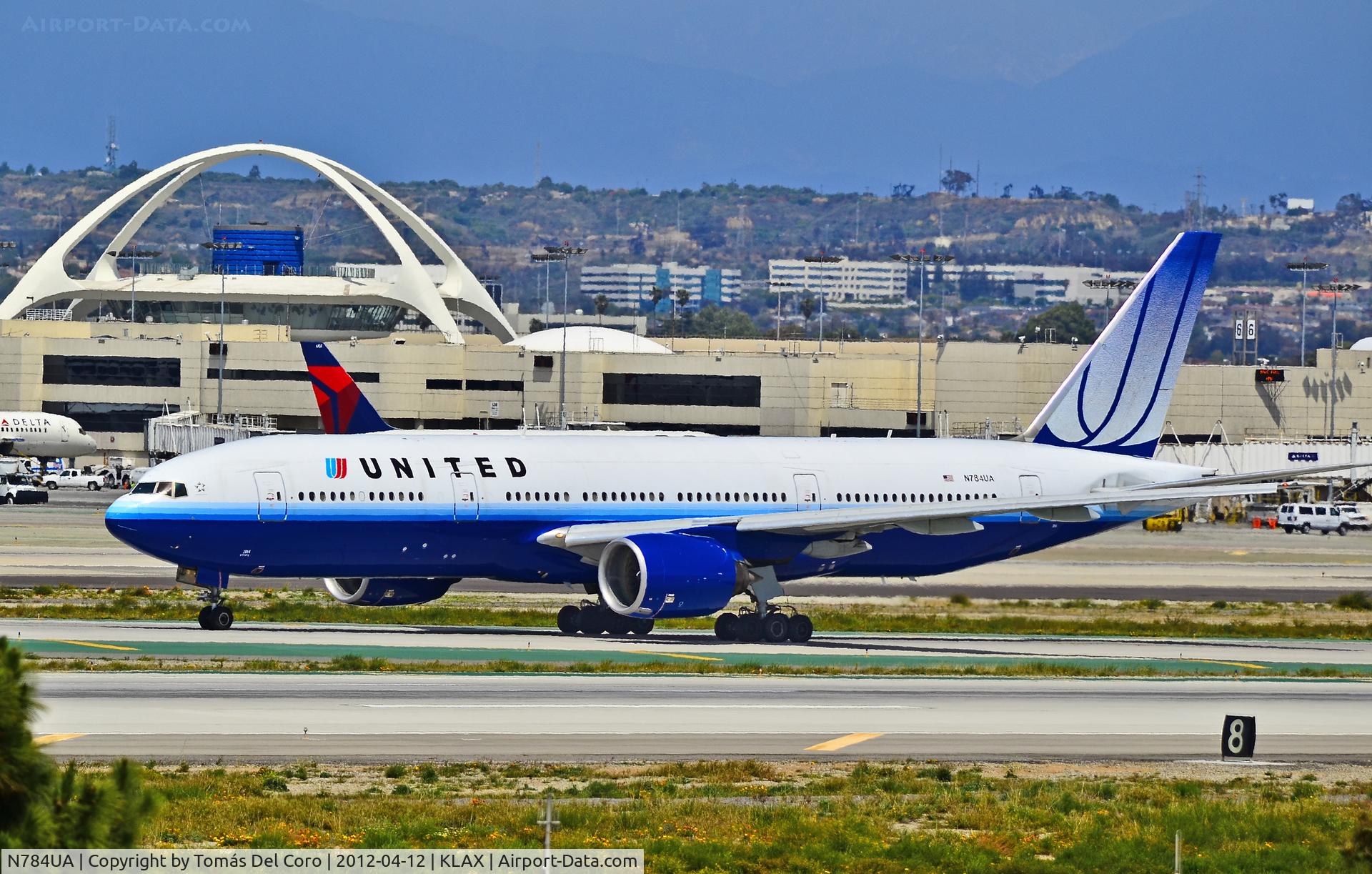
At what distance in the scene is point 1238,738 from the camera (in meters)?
26.4

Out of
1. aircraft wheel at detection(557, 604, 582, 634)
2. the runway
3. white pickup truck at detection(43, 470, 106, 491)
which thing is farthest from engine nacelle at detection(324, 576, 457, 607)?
white pickup truck at detection(43, 470, 106, 491)

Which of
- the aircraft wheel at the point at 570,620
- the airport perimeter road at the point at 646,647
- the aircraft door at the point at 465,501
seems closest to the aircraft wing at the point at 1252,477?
the airport perimeter road at the point at 646,647

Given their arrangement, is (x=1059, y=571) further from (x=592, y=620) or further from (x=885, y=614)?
(x=592, y=620)

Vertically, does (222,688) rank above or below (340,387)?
below

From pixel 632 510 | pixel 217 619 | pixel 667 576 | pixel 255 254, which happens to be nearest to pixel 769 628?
pixel 667 576

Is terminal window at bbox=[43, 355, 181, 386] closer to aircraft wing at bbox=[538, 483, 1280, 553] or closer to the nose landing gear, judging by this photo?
the nose landing gear

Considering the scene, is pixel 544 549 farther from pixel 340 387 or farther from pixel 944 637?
pixel 340 387

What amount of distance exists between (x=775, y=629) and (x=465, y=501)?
302 inches

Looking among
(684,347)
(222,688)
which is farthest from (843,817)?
(684,347)

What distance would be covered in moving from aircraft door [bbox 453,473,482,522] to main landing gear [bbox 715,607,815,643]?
6506mm

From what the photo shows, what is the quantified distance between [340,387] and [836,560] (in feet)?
80.4

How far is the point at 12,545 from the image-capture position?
72.0 m

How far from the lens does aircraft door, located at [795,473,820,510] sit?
1825 inches

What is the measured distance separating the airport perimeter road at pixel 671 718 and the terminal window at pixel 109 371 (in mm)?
124833
